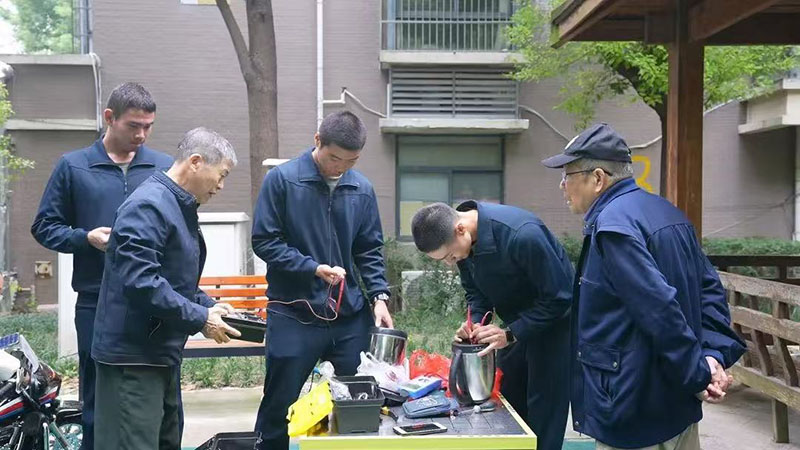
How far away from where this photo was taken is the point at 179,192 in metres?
3.17

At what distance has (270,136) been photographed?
32.9 ft

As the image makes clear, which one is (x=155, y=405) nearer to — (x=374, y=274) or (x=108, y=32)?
(x=374, y=274)

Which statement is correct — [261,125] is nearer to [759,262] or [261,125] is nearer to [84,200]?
[759,262]

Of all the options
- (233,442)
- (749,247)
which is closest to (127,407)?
(233,442)

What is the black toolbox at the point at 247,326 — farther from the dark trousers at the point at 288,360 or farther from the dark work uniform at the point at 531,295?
the dark work uniform at the point at 531,295

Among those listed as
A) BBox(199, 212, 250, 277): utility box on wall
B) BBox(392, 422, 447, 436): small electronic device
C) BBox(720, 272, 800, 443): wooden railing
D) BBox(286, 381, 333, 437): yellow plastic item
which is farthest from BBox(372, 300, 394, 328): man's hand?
BBox(199, 212, 250, 277): utility box on wall

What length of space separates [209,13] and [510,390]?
10.5 metres

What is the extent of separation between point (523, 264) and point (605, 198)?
0.57m

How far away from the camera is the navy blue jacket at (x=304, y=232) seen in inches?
146

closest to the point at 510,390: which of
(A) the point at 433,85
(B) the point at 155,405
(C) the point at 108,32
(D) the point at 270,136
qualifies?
(B) the point at 155,405

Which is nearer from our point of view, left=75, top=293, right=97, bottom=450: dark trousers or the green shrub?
left=75, top=293, right=97, bottom=450: dark trousers

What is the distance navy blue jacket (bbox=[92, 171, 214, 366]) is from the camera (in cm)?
293

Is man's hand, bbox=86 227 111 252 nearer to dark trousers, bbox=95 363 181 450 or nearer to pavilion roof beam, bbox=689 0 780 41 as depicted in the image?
dark trousers, bbox=95 363 181 450

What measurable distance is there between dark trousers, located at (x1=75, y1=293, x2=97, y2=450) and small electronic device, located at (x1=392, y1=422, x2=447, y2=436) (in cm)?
174
